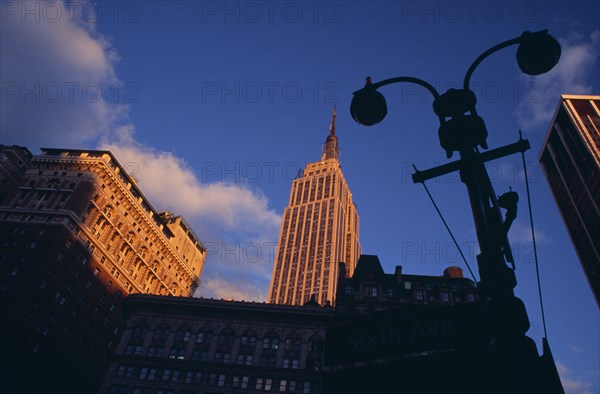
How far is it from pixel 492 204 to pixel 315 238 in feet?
468

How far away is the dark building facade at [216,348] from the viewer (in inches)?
2174

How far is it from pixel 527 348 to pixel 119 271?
8998 cm

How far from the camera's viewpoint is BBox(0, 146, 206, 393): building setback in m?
62.8

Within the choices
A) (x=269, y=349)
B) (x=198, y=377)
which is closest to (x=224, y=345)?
(x=198, y=377)

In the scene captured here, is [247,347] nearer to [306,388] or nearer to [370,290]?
[306,388]

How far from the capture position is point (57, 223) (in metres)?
72.6

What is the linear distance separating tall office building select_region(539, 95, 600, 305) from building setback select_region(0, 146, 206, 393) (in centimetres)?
10551

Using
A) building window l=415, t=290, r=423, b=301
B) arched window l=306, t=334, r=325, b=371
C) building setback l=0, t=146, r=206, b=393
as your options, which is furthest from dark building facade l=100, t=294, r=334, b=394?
building setback l=0, t=146, r=206, b=393

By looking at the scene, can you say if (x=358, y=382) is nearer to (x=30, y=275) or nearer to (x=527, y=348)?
(x=527, y=348)

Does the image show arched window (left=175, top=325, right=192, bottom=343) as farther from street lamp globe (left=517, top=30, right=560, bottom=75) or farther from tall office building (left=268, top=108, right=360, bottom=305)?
tall office building (left=268, top=108, right=360, bottom=305)


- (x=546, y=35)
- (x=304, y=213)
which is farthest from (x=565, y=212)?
(x=546, y=35)

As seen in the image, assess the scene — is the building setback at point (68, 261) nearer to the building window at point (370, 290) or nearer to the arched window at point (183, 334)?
the arched window at point (183, 334)

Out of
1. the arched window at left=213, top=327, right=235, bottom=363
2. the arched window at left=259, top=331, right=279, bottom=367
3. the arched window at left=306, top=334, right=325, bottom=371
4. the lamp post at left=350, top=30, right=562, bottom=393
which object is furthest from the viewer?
the arched window at left=213, top=327, right=235, bottom=363

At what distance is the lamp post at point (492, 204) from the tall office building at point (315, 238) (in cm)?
11918
